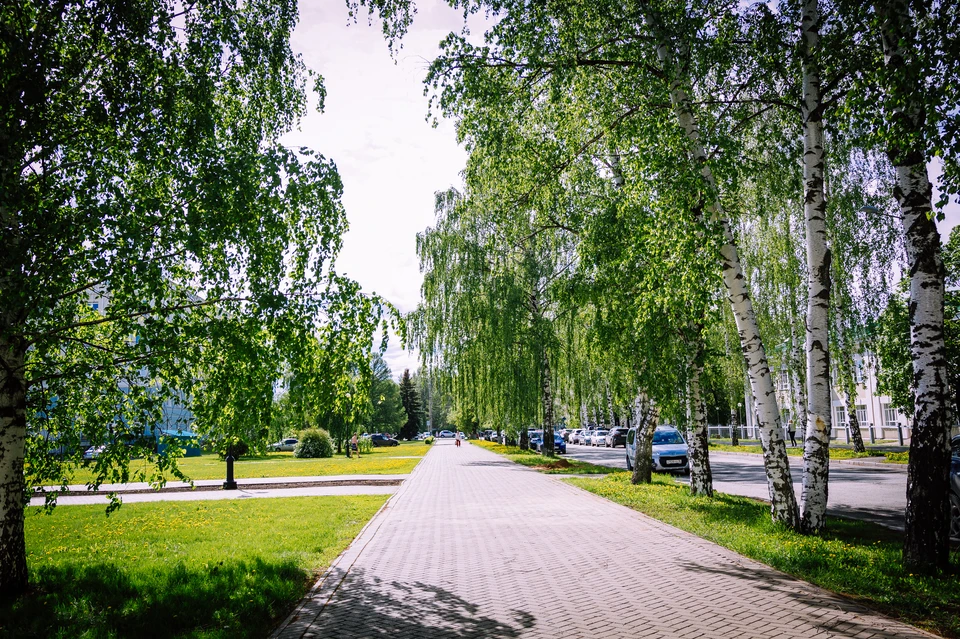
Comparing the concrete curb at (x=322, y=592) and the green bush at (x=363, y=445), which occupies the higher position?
the concrete curb at (x=322, y=592)

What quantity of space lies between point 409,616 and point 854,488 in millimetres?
13894

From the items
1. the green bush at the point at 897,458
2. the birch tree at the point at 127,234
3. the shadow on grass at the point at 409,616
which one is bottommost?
the green bush at the point at 897,458

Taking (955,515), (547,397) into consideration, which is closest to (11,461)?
(955,515)

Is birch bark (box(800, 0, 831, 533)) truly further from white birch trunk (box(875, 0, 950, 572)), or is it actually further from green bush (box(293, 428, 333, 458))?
green bush (box(293, 428, 333, 458))

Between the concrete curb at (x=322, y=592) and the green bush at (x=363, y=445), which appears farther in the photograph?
the green bush at (x=363, y=445)

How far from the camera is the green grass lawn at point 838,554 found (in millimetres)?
5488

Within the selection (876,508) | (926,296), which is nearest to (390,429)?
(876,508)

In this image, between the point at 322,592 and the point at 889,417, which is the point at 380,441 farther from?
the point at 322,592

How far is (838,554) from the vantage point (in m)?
7.30

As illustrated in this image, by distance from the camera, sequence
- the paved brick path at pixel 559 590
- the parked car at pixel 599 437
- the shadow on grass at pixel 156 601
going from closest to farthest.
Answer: the paved brick path at pixel 559 590 < the shadow on grass at pixel 156 601 < the parked car at pixel 599 437

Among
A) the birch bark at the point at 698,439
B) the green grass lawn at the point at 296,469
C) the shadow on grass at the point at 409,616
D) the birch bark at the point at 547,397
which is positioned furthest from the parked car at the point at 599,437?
the shadow on grass at the point at 409,616

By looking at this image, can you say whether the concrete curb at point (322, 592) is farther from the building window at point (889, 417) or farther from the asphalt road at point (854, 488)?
the building window at point (889, 417)

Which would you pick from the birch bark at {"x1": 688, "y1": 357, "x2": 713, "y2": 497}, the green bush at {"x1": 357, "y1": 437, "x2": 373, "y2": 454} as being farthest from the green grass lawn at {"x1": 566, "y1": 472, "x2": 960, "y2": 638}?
the green bush at {"x1": 357, "y1": 437, "x2": 373, "y2": 454}

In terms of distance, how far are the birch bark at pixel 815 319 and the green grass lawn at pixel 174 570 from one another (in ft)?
22.7
